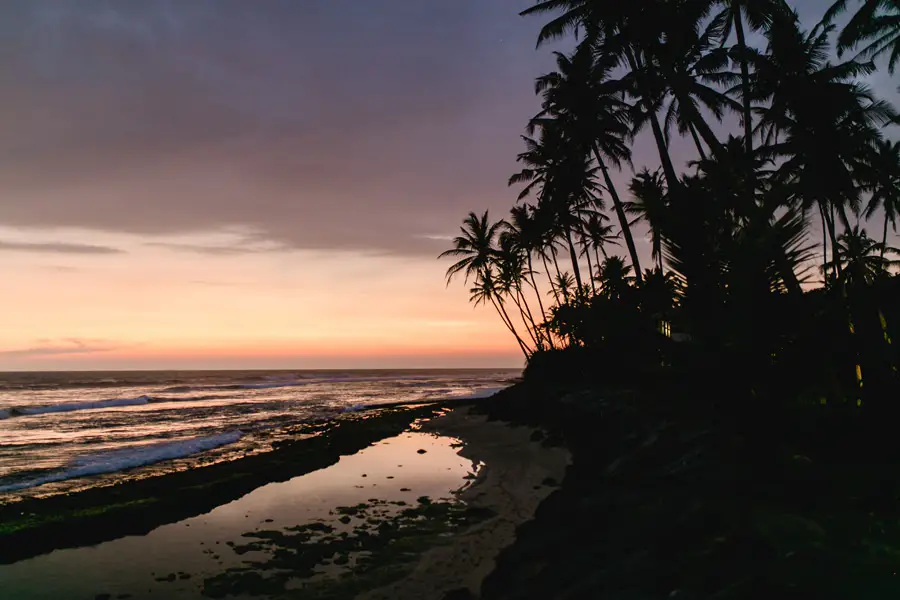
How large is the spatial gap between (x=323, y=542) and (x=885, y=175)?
29.3 metres

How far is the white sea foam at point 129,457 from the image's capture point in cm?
1272

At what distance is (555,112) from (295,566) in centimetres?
2528

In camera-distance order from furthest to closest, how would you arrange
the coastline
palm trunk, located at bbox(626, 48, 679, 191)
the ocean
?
palm trunk, located at bbox(626, 48, 679, 191), the ocean, the coastline

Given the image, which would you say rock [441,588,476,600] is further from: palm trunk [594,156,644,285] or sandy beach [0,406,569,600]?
palm trunk [594,156,644,285]

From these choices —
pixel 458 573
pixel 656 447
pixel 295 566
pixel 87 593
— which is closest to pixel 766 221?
pixel 656 447

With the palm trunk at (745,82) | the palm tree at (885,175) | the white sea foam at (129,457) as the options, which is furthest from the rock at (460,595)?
the palm tree at (885,175)

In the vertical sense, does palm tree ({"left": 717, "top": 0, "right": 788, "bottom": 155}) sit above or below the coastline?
above

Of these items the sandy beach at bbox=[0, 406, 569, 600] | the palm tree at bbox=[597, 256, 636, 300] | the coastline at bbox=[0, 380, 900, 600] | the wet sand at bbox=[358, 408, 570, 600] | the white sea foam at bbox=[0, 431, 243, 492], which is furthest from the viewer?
the palm tree at bbox=[597, 256, 636, 300]

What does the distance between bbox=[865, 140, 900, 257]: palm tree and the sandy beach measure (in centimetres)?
2181

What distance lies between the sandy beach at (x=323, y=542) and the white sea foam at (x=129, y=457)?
3.43m

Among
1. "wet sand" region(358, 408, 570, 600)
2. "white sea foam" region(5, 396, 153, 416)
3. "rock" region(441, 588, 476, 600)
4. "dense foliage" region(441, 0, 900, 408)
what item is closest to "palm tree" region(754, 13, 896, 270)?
"dense foliage" region(441, 0, 900, 408)

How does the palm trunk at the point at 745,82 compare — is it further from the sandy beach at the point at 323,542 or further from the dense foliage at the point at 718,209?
the sandy beach at the point at 323,542

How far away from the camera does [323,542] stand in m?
7.30

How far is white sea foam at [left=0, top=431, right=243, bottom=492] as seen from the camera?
41.7 feet
